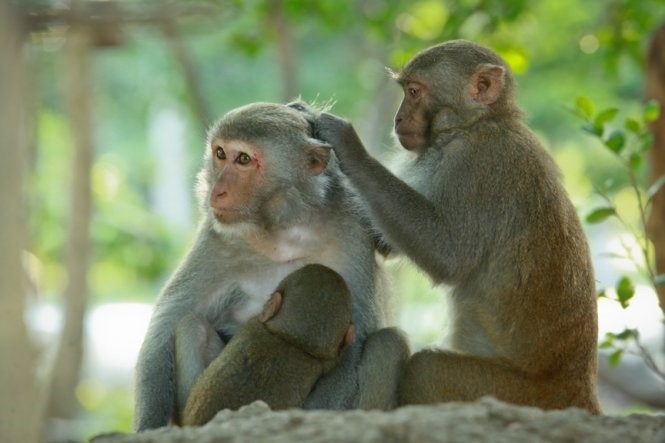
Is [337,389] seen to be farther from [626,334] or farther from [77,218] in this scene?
[77,218]

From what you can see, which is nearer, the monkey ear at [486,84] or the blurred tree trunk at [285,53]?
the monkey ear at [486,84]

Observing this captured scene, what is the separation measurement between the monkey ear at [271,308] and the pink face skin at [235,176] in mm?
461

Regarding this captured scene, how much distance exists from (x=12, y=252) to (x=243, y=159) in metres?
1.95

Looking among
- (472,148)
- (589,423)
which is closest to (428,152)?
(472,148)

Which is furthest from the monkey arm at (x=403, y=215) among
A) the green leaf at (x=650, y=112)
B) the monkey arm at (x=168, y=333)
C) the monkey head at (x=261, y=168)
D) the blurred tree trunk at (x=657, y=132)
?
the blurred tree trunk at (x=657, y=132)

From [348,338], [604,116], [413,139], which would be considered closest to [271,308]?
[348,338]

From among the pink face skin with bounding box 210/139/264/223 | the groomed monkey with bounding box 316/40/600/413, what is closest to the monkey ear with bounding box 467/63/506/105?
the groomed monkey with bounding box 316/40/600/413

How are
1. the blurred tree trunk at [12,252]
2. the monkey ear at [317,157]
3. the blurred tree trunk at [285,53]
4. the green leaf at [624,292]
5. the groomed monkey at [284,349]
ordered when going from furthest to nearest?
the blurred tree trunk at [285,53] → the green leaf at [624,292] → the monkey ear at [317,157] → the groomed monkey at [284,349] → the blurred tree trunk at [12,252]

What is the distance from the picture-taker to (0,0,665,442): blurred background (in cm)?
551

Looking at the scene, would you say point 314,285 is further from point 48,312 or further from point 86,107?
point 48,312

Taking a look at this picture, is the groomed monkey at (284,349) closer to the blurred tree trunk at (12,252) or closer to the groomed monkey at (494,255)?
the groomed monkey at (494,255)

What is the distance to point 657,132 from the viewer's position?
8.88 metres

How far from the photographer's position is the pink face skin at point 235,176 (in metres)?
5.80

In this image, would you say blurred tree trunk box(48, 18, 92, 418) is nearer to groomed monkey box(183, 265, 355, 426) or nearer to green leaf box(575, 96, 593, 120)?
green leaf box(575, 96, 593, 120)
